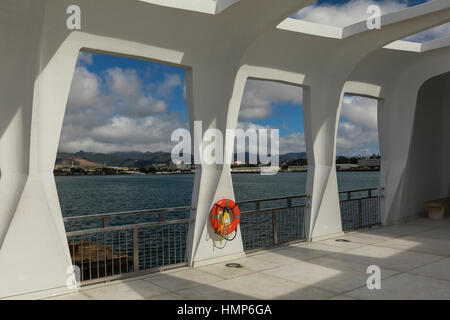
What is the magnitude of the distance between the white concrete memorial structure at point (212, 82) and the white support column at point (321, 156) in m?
0.03

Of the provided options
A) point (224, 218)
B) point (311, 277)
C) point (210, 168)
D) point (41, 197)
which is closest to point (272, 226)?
point (224, 218)

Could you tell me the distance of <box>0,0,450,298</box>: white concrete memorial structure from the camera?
4.95m

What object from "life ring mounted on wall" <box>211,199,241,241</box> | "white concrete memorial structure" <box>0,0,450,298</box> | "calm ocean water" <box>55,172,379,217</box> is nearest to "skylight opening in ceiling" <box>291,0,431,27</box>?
"white concrete memorial structure" <box>0,0,450,298</box>

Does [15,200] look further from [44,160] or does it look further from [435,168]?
[435,168]

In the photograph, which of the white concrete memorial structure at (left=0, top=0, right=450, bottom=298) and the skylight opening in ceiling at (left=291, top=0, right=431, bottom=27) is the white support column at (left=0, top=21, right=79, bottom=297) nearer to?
the white concrete memorial structure at (left=0, top=0, right=450, bottom=298)

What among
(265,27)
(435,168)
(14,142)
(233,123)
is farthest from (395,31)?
(14,142)

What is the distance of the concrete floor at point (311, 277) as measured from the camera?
202 inches

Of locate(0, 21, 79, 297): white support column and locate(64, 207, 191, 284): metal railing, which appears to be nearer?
locate(0, 21, 79, 297): white support column

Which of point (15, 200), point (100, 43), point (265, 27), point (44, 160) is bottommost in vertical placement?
point (15, 200)

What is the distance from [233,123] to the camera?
23.5 feet

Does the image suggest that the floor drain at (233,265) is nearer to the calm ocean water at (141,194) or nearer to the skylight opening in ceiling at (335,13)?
the skylight opening in ceiling at (335,13)

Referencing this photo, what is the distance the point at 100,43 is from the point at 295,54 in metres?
4.18

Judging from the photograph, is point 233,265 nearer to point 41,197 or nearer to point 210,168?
point 210,168

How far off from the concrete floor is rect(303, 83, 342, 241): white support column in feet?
2.32
